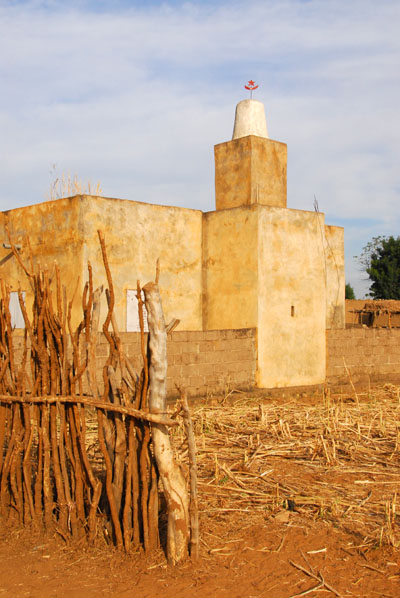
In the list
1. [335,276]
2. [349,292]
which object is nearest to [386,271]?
[349,292]

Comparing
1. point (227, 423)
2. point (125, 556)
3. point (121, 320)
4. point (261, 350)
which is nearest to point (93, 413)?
point (227, 423)

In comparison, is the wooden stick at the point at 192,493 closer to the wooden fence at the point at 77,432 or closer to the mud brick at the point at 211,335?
the wooden fence at the point at 77,432

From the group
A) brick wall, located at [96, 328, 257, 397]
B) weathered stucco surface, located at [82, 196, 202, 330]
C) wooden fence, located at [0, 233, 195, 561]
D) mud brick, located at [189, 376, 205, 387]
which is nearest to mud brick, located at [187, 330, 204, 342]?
brick wall, located at [96, 328, 257, 397]

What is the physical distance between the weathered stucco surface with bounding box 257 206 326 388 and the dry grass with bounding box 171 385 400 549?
216 cm

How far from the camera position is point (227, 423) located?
8312 millimetres

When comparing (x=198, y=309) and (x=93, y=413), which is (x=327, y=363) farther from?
(x=93, y=413)

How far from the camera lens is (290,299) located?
11.8 metres

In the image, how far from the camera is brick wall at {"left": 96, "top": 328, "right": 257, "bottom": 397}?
33.3ft

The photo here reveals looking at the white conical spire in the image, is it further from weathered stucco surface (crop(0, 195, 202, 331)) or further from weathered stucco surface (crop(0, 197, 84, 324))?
weathered stucco surface (crop(0, 197, 84, 324))

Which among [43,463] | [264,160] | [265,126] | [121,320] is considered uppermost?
[265,126]

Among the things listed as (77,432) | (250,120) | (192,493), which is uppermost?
(250,120)

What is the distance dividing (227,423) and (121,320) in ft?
11.4

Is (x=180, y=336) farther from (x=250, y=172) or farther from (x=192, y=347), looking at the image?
(x=250, y=172)

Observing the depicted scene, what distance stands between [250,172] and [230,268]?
1860 mm
